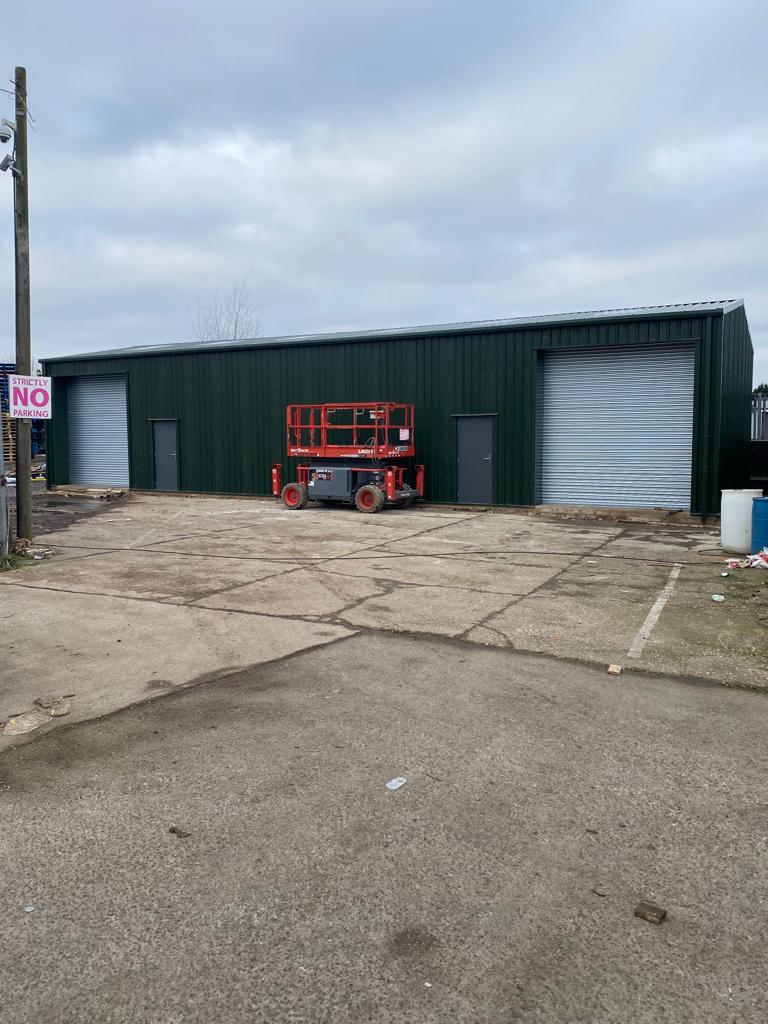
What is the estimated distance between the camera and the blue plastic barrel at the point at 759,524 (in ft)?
35.4

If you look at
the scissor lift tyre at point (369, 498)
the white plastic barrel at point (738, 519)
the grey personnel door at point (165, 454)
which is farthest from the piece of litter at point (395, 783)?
the grey personnel door at point (165, 454)

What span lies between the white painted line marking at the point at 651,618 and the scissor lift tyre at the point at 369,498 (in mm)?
8753

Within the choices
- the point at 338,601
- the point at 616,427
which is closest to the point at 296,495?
the point at 616,427

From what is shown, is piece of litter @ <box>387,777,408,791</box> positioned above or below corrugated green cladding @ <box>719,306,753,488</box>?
below

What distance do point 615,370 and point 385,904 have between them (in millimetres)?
16332

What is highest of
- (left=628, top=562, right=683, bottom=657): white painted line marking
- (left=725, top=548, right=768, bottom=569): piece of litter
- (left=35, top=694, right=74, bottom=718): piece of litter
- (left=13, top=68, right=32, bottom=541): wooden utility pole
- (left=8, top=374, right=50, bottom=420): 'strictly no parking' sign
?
(left=13, top=68, right=32, bottom=541): wooden utility pole

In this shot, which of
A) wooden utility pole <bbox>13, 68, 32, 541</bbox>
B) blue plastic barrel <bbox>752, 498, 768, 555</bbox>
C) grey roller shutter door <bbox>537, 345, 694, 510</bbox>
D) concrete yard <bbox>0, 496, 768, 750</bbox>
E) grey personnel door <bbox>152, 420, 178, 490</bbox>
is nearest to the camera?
concrete yard <bbox>0, 496, 768, 750</bbox>

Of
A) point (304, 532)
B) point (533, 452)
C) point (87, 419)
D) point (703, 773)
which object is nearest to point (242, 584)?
point (304, 532)

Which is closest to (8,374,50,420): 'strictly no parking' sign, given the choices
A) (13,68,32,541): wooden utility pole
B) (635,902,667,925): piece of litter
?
(13,68,32,541): wooden utility pole

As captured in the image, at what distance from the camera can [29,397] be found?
10.8 meters

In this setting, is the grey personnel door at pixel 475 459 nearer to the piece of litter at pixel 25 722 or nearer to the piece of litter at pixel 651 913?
the piece of litter at pixel 25 722

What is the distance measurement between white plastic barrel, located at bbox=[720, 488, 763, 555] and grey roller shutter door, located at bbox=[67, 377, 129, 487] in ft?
61.4

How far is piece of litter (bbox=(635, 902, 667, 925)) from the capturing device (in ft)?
9.23

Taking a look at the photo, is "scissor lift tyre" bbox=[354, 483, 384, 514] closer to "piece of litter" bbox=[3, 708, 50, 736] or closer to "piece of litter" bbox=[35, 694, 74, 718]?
"piece of litter" bbox=[35, 694, 74, 718]
